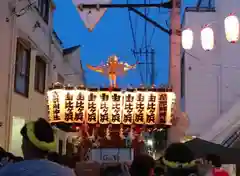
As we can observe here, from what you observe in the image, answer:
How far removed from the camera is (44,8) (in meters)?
20.9

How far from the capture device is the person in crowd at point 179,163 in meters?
4.46

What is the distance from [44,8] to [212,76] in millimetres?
8660

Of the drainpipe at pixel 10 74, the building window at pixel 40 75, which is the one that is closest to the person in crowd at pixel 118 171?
the drainpipe at pixel 10 74

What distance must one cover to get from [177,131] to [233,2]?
33.4 feet

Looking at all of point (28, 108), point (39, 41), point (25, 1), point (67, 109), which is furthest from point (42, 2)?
point (67, 109)

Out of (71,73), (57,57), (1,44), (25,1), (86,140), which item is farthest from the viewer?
(71,73)

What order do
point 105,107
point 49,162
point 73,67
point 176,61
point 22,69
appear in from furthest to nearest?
point 73,67
point 22,69
point 105,107
point 176,61
point 49,162

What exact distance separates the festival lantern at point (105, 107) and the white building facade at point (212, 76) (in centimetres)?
540

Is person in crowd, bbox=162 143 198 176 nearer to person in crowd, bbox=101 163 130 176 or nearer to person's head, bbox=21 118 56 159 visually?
person in crowd, bbox=101 163 130 176

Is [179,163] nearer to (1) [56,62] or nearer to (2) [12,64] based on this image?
(2) [12,64]

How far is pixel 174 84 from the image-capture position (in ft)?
38.4

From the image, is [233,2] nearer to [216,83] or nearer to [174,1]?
[216,83]

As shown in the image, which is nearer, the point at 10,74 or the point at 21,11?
the point at 10,74

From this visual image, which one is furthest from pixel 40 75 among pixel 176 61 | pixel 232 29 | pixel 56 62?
pixel 176 61
